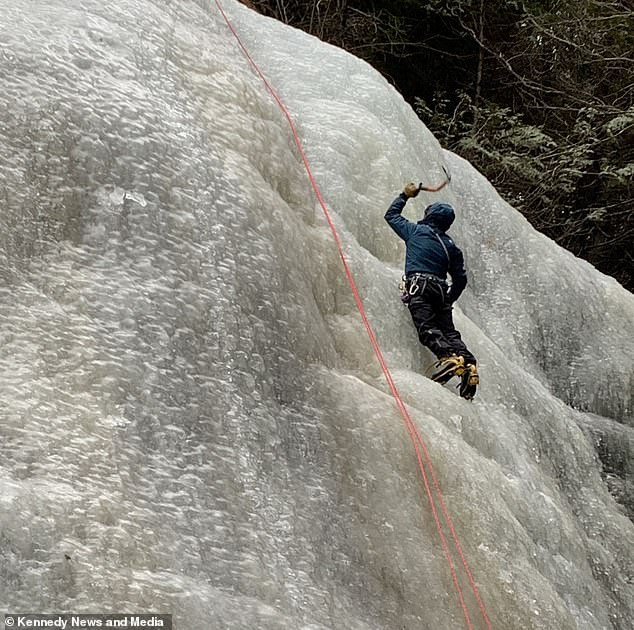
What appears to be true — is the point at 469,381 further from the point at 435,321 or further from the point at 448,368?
the point at 435,321

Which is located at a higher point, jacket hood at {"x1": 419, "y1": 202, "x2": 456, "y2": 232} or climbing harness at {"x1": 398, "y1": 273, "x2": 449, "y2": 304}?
jacket hood at {"x1": 419, "y1": 202, "x2": 456, "y2": 232}

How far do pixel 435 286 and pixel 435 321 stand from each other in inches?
8.8

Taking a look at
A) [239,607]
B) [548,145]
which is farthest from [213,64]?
[548,145]

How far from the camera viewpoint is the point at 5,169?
3.66m

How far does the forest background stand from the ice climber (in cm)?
747

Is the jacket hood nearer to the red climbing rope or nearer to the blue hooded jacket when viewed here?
the blue hooded jacket

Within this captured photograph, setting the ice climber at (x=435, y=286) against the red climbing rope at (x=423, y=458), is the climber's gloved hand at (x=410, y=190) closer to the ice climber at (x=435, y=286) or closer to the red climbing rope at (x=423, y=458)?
the ice climber at (x=435, y=286)

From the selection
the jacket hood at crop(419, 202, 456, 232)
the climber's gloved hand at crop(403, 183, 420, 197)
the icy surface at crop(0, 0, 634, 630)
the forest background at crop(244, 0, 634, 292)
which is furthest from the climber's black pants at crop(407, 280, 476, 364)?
the forest background at crop(244, 0, 634, 292)

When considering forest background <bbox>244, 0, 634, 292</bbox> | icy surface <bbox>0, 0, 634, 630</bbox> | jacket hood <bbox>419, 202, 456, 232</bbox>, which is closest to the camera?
icy surface <bbox>0, 0, 634, 630</bbox>

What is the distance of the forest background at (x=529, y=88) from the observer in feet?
42.8

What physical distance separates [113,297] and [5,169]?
0.72m

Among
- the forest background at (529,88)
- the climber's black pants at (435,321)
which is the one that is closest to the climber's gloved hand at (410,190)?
the climber's black pants at (435,321)

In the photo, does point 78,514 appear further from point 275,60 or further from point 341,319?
point 275,60

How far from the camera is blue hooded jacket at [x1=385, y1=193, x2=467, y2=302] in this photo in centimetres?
559
